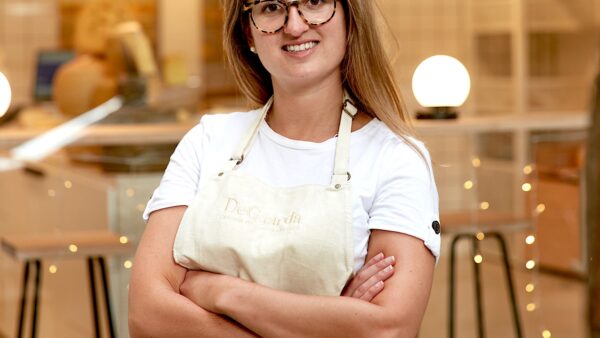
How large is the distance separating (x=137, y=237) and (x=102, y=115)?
29.3 inches

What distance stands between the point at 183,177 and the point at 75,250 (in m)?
1.08

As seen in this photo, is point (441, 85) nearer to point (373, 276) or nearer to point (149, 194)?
point (149, 194)

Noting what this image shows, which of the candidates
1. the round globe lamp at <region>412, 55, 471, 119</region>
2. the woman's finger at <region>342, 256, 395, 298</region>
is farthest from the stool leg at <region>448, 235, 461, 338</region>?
the woman's finger at <region>342, 256, 395, 298</region>

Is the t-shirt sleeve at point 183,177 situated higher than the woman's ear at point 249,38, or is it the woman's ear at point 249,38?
the woman's ear at point 249,38

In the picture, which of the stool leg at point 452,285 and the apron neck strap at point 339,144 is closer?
the apron neck strap at point 339,144

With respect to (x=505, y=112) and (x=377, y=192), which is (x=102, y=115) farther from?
(x=505, y=112)

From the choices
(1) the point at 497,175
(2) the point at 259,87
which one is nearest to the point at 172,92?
(1) the point at 497,175

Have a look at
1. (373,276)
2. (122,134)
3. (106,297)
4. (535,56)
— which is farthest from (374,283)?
(535,56)

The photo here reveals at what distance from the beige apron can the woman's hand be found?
0.02 metres

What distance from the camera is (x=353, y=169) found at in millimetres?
1587

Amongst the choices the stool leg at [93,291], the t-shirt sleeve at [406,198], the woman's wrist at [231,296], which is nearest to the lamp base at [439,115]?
the stool leg at [93,291]

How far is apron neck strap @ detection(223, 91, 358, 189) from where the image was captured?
5.16 feet

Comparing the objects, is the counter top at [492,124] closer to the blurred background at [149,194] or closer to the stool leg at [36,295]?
the blurred background at [149,194]

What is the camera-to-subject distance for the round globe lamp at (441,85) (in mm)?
3285
